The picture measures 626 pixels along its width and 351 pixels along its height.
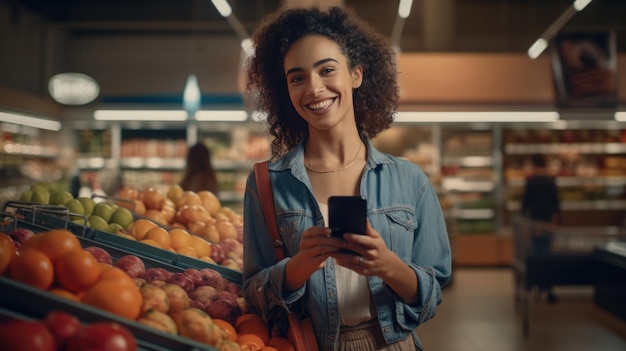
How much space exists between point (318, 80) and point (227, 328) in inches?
29.3

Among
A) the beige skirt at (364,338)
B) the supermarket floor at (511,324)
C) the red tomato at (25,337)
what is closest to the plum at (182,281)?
the beige skirt at (364,338)

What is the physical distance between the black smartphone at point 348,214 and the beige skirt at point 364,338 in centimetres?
38

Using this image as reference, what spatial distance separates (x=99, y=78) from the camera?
12.2 m

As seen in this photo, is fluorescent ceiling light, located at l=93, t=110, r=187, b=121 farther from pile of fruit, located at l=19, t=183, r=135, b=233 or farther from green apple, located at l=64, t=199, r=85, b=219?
green apple, located at l=64, t=199, r=85, b=219

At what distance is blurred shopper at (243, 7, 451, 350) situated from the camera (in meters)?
Answer: 1.88

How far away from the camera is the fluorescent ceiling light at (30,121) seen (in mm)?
9466

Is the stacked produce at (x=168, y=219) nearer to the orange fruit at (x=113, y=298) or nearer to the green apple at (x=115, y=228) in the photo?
the green apple at (x=115, y=228)

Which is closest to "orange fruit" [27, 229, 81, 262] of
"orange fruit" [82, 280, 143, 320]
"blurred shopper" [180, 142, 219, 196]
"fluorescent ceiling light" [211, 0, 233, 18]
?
"orange fruit" [82, 280, 143, 320]

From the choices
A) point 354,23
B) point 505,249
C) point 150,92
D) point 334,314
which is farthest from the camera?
point 150,92

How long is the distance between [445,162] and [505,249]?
1.67 metres

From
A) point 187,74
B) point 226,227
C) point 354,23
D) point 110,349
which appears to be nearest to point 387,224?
point 354,23

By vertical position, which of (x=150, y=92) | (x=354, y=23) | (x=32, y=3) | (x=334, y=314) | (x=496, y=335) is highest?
(x=32, y=3)

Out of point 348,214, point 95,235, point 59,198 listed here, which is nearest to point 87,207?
point 59,198

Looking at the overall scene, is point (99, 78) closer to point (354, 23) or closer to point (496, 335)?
point (496, 335)
